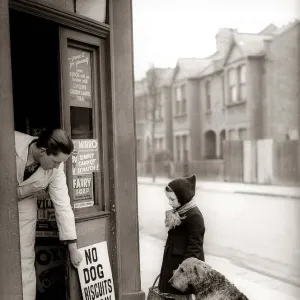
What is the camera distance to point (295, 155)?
72.1 ft

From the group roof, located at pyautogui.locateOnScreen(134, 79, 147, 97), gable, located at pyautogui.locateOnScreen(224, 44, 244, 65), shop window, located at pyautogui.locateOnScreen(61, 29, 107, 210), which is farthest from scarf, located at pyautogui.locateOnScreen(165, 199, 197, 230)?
roof, located at pyautogui.locateOnScreen(134, 79, 147, 97)

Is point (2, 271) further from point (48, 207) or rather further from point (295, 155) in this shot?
point (295, 155)

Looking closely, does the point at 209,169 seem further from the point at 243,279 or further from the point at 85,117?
the point at 85,117

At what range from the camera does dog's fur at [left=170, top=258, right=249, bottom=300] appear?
3559 mm

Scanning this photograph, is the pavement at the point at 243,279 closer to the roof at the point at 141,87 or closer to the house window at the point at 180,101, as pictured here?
the house window at the point at 180,101

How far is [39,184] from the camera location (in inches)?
149

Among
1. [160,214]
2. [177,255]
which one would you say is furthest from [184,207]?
[160,214]

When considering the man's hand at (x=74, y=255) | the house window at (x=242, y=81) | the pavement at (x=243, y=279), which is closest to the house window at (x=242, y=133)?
the house window at (x=242, y=81)

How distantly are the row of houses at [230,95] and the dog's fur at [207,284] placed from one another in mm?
18528

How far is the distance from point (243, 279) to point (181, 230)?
295 centimetres

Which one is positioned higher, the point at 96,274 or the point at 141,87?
the point at 141,87

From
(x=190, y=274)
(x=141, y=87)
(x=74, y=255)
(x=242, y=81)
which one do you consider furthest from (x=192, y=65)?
(x=190, y=274)

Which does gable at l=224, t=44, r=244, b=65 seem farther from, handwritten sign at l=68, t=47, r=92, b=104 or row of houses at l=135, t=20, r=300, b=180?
handwritten sign at l=68, t=47, r=92, b=104

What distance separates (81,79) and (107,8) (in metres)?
0.76
